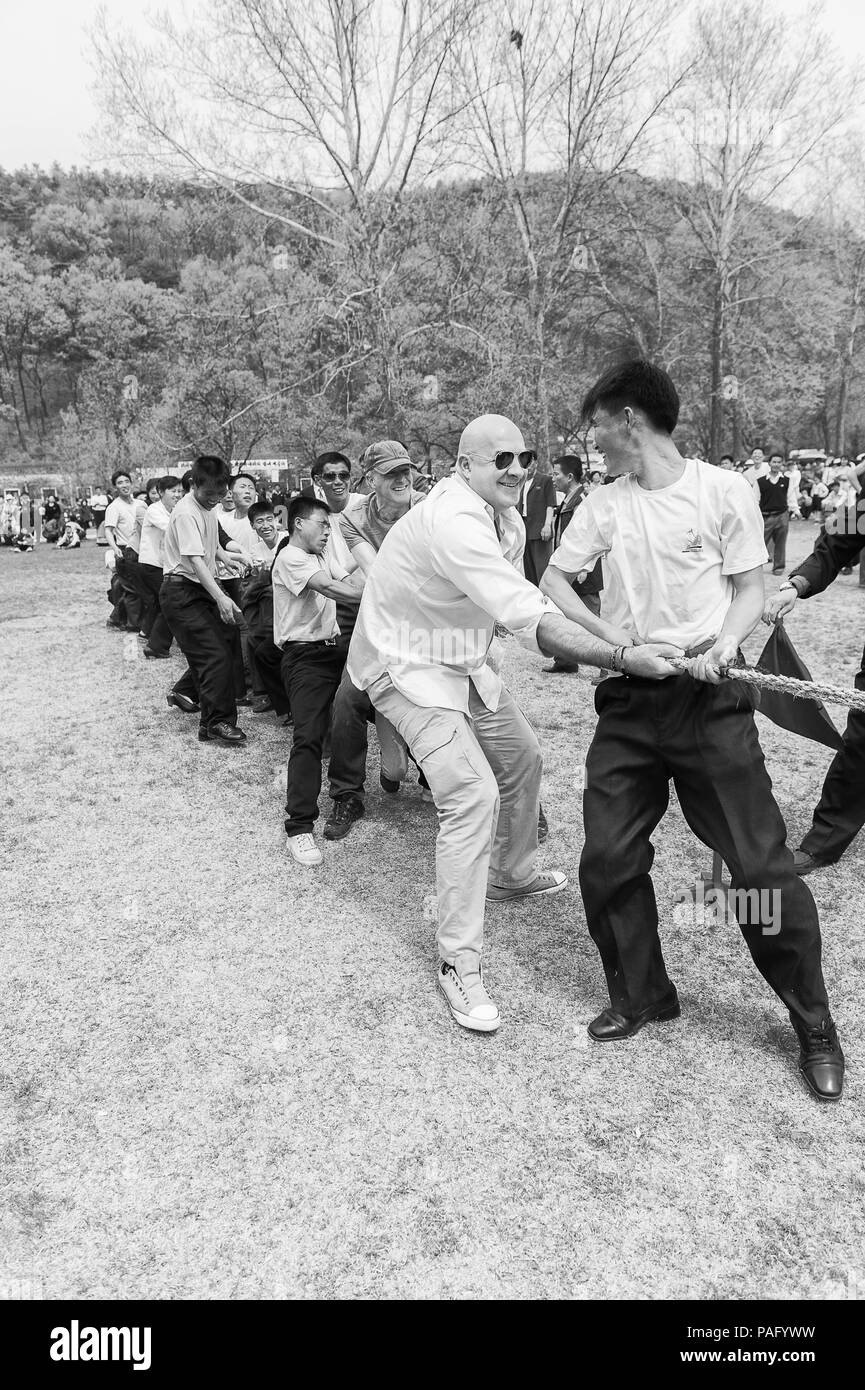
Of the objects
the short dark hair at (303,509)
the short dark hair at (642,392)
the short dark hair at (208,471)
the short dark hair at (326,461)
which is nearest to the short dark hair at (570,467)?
the short dark hair at (326,461)

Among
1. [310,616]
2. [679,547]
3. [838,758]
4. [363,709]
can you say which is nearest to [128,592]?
[310,616]

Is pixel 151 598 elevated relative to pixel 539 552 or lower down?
lower down

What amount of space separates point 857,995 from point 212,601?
490cm

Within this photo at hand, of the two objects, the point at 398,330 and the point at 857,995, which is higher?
the point at 398,330

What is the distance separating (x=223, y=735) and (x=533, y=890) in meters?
3.09

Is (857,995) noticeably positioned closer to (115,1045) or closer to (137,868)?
(115,1045)

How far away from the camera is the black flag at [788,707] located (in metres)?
3.51

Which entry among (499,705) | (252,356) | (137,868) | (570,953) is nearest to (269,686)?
(137,868)

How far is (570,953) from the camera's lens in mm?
3420

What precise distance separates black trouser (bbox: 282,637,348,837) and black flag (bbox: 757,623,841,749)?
7.22 ft

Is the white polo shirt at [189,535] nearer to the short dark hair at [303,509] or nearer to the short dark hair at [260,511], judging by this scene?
the short dark hair at [260,511]

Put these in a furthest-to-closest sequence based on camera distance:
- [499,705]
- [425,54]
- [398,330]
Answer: [398,330] < [425,54] < [499,705]

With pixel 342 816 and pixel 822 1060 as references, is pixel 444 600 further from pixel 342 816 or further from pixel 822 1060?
pixel 342 816

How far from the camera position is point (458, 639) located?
3225 millimetres
